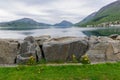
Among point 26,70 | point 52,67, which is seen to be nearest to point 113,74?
point 52,67

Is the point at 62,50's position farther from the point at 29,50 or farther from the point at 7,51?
the point at 7,51

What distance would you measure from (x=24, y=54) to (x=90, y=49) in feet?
17.8

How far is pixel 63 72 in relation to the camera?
16312 millimetres

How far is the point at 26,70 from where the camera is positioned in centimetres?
1681

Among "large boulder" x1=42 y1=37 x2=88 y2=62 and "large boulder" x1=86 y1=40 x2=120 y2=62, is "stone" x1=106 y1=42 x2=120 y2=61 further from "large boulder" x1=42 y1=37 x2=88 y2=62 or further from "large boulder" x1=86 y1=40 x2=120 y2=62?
"large boulder" x1=42 y1=37 x2=88 y2=62

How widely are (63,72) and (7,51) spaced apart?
7469mm

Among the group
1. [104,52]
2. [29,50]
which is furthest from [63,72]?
[104,52]

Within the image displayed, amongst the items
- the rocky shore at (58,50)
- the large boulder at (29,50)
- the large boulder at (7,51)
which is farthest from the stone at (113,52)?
the large boulder at (7,51)

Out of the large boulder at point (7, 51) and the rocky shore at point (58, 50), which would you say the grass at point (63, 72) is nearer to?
the rocky shore at point (58, 50)

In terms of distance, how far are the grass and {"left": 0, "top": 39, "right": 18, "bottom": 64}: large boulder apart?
4.45 meters

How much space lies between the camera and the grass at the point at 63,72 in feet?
50.2

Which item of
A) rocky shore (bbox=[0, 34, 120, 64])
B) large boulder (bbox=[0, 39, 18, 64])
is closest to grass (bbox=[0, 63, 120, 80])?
rocky shore (bbox=[0, 34, 120, 64])

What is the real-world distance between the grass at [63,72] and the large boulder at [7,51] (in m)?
4.45

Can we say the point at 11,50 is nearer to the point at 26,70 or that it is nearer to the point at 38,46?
the point at 38,46
